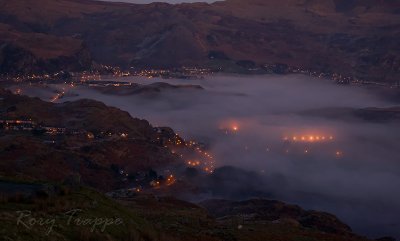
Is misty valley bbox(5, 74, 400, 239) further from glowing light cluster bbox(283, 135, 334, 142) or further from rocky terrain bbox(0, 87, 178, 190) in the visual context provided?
rocky terrain bbox(0, 87, 178, 190)

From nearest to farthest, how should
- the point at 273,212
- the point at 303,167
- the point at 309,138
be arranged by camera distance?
the point at 273,212, the point at 303,167, the point at 309,138

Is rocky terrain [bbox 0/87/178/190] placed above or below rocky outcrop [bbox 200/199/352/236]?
below

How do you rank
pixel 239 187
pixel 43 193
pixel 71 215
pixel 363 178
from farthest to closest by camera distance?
pixel 363 178 < pixel 239 187 < pixel 43 193 < pixel 71 215

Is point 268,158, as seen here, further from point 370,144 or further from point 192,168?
Result: point 370,144

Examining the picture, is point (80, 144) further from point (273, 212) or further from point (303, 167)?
point (303, 167)

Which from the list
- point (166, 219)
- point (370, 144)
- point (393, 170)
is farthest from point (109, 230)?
point (370, 144)

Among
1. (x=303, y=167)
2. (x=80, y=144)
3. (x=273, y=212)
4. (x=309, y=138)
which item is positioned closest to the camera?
(x=273, y=212)

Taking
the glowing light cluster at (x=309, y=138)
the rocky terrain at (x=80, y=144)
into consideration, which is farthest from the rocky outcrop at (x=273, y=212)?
the glowing light cluster at (x=309, y=138)

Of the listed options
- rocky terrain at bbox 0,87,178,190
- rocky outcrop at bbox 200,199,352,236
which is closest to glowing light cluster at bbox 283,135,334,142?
rocky terrain at bbox 0,87,178,190

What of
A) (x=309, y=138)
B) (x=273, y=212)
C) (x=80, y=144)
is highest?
(x=273, y=212)

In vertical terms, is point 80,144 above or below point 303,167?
above

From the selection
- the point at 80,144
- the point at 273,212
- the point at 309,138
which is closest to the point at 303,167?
the point at 309,138
